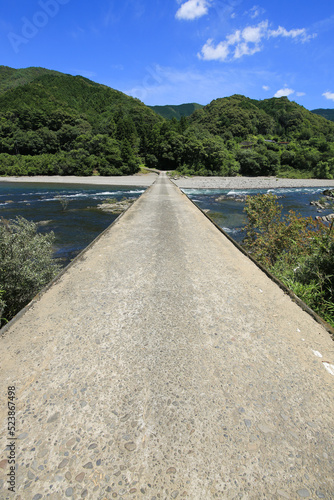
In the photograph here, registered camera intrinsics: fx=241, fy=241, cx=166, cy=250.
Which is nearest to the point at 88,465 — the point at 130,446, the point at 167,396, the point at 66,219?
the point at 130,446

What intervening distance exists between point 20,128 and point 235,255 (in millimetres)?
90653

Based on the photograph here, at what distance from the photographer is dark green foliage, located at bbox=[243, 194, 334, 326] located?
4.66m

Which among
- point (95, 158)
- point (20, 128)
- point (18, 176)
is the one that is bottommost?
point (18, 176)

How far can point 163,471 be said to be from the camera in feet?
6.17

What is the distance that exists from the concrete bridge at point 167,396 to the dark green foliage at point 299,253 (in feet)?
2.70

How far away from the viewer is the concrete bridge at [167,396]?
6.04ft

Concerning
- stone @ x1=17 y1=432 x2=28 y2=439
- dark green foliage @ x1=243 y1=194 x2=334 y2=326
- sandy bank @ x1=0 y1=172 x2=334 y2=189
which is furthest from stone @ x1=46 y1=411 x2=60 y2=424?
sandy bank @ x1=0 y1=172 x2=334 y2=189

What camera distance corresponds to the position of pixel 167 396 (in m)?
2.46

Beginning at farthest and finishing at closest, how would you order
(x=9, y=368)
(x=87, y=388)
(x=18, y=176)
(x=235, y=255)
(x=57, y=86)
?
(x=57, y=86) → (x=18, y=176) → (x=235, y=255) → (x=9, y=368) → (x=87, y=388)

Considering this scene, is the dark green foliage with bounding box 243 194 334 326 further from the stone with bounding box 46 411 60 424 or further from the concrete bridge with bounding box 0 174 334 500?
the stone with bounding box 46 411 60 424

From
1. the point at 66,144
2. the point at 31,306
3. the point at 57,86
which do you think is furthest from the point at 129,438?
the point at 57,86

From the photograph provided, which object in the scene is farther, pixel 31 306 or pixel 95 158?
pixel 95 158

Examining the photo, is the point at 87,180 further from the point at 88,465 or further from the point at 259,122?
the point at 259,122

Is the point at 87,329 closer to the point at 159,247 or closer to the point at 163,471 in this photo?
the point at 163,471
